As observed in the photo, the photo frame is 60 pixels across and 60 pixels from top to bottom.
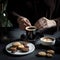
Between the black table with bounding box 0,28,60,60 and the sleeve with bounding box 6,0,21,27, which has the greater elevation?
the sleeve with bounding box 6,0,21,27

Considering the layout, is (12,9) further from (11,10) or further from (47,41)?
(47,41)

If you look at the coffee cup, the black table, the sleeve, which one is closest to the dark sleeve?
the sleeve

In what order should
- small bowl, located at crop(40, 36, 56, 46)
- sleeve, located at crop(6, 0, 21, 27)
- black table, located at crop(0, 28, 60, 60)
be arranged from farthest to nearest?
1. sleeve, located at crop(6, 0, 21, 27)
2. small bowl, located at crop(40, 36, 56, 46)
3. black table, located at crop(0, 28, 60, 60)

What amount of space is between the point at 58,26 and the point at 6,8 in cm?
58

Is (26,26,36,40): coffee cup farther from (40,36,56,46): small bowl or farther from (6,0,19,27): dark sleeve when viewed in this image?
(6,0,19,27): dark sleeve

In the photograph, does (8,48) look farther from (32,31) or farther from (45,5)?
(45,5)

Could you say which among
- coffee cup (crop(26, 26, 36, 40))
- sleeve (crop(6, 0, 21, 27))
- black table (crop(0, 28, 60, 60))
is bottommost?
black table (crop(0, 28, 60, 60))

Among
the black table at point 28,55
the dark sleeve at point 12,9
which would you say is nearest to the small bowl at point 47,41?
the black table at point 28,55

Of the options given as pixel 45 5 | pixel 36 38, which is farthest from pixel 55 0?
pixel 36 38

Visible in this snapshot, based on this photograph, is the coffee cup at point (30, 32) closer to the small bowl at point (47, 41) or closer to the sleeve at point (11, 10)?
the small bowl at point (47, 41)

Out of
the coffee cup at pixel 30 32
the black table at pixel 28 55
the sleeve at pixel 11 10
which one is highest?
the sleeve at pixel 11 10

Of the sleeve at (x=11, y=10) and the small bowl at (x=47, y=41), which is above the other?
the sleeve at (x=11, y=10)

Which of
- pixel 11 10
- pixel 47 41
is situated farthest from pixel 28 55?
pixel 11 10

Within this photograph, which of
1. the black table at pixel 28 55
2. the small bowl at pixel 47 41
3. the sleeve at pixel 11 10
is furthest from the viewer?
the sleeve at pixel 11 10
